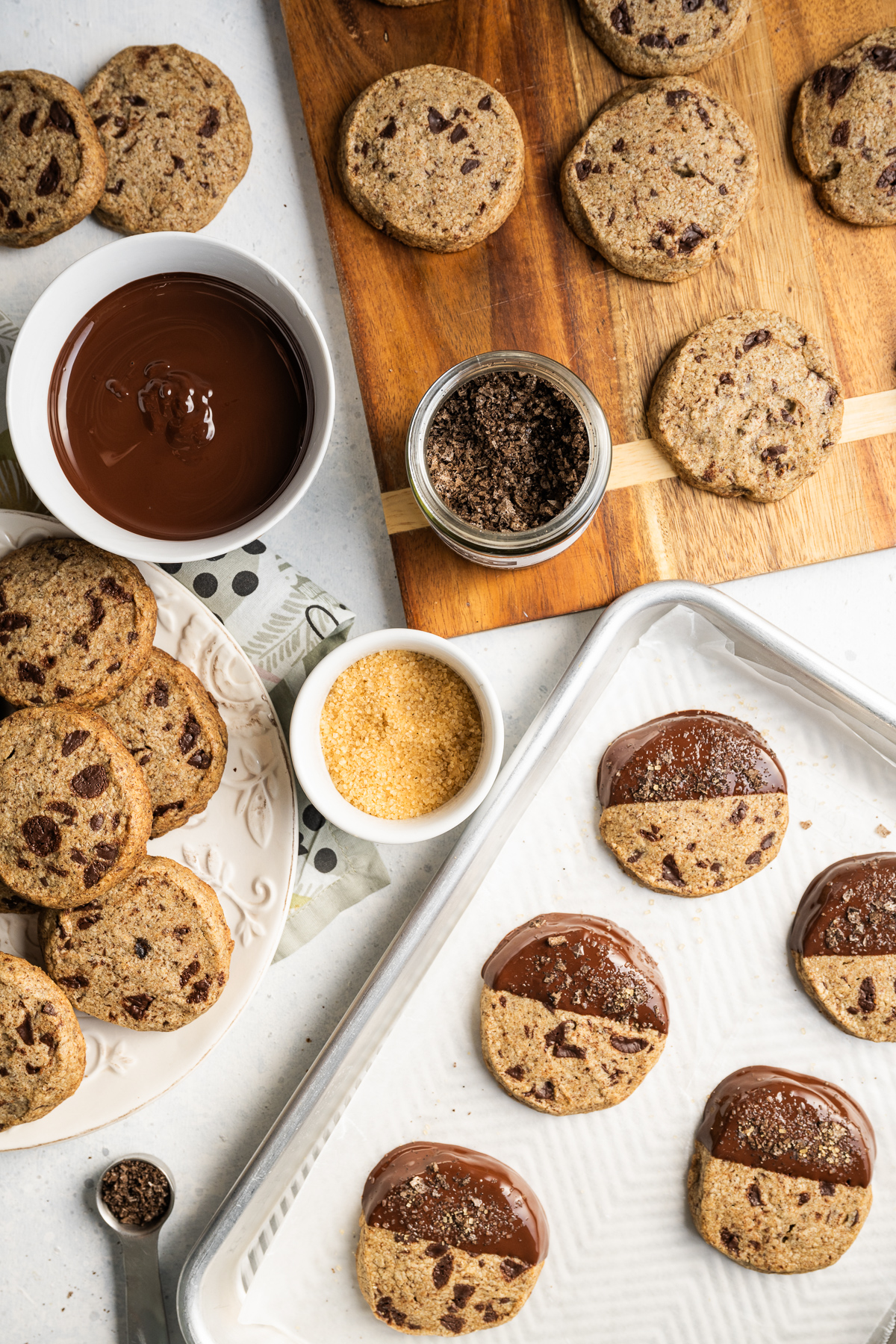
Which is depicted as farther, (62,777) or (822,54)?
(822,54)

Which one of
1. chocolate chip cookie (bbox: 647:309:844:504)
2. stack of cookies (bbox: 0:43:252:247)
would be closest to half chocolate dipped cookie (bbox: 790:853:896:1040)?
chocolate chip cookie (bbox: 647:309:844:504)

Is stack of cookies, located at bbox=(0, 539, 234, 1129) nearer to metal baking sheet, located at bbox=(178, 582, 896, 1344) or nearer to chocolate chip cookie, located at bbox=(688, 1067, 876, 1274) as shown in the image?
metal baking sheet, located at bbox=(178, 582, 896, 1344)

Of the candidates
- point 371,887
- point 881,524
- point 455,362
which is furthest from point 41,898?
point 881,524

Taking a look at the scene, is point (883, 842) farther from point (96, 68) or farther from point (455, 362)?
point (96, 68)

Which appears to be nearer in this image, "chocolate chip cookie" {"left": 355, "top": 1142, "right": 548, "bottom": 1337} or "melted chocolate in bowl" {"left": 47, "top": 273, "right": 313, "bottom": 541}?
"melted chocolate in bowl" {"left": 47, "top": 273, "right": 313, "bottom": 541}

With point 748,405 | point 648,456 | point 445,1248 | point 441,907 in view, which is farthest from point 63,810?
point 748,405

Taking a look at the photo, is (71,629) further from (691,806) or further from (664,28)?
(664,28)
